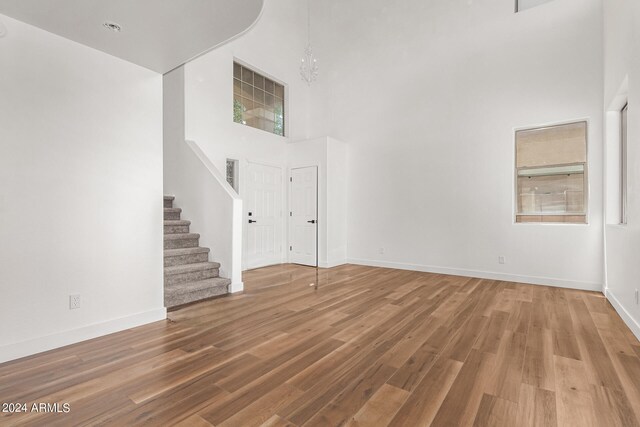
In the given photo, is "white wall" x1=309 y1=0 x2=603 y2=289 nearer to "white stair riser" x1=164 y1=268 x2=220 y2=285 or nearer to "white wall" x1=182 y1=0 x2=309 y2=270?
"white wall" x1=182 y1=0 x2=309 y2=270

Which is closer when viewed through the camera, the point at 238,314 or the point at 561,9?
the point at 238,314

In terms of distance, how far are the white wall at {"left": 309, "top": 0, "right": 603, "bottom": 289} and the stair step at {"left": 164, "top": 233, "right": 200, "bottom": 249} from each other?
3.37 metres

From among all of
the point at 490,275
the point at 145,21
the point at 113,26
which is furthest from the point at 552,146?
the point at 113,26

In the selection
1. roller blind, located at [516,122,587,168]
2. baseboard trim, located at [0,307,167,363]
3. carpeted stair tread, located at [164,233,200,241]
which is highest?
roller blind, located at [516,122,587,168]

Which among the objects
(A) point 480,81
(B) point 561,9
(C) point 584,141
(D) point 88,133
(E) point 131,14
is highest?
(B) point 561,9

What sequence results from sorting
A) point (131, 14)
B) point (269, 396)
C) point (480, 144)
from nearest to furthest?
point (269, 396)
point (131, 14)
point (480, 144)

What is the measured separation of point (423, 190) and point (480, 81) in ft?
6.88

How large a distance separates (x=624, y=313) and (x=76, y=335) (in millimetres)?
5356

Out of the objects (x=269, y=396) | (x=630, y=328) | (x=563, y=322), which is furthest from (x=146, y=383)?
(x=630, y=328)

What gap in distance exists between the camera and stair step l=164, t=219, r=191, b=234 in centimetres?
476

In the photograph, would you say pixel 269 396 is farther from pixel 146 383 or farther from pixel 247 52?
pixel 247 52

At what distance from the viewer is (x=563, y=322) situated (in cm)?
329

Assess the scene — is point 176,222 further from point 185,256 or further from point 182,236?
point 185,256

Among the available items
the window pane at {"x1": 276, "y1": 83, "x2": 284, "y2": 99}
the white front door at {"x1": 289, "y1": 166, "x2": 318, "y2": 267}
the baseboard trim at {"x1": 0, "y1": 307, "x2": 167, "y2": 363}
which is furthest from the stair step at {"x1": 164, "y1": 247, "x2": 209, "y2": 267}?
the window pane at {"x1": 276, "y1": 83, "x2": 284, "y2": 99}
